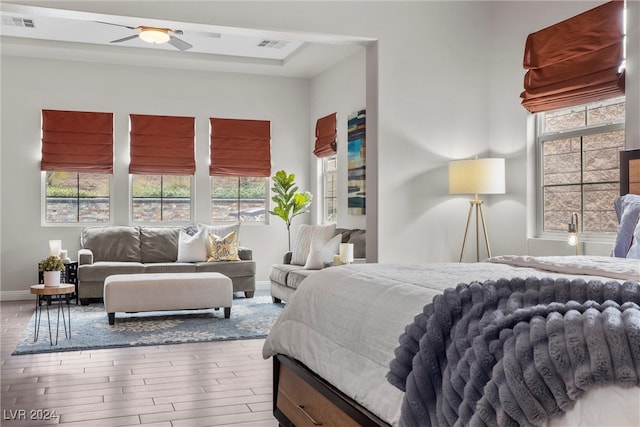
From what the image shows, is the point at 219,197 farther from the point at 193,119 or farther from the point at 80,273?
the point at 80,273

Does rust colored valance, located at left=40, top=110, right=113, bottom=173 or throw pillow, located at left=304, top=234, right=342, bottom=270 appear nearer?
throw pillow, located at left=304, top=234, right=342, bottom=270

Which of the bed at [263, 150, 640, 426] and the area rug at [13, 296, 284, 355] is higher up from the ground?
the bed at [263, 150, 640, 426]

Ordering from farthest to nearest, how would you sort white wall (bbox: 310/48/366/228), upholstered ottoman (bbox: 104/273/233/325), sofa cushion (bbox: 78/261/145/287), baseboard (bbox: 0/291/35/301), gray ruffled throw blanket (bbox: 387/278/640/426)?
1. baseboard (bbox: 0/291/35/301)
2. white wall (bbox: 310/48/366/228)
3. sofa cushion (bbox: 78/261/145/287)
4. upholstered ottoman (bbox: 104/273/233/325)
5. gray ruffled throw blanket (bbox: 387/278/640/426)

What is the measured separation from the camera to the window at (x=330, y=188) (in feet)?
28.2

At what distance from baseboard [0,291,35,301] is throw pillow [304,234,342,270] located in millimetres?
3680

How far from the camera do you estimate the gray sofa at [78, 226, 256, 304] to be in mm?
7402

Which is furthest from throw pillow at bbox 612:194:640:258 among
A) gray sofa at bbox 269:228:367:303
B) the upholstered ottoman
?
the upholstered ottoman

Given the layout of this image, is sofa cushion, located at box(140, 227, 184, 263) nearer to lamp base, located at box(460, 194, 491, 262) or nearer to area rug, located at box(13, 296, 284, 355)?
area rug, located at box(13, 296, 284, 355)

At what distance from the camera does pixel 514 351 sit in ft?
4.48

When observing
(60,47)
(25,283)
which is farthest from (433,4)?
(25,283)

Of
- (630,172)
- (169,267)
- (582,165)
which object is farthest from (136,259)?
(630,172)

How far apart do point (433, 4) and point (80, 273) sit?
190 inches

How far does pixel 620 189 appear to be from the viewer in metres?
4.35

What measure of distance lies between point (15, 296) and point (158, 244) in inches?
73.5
